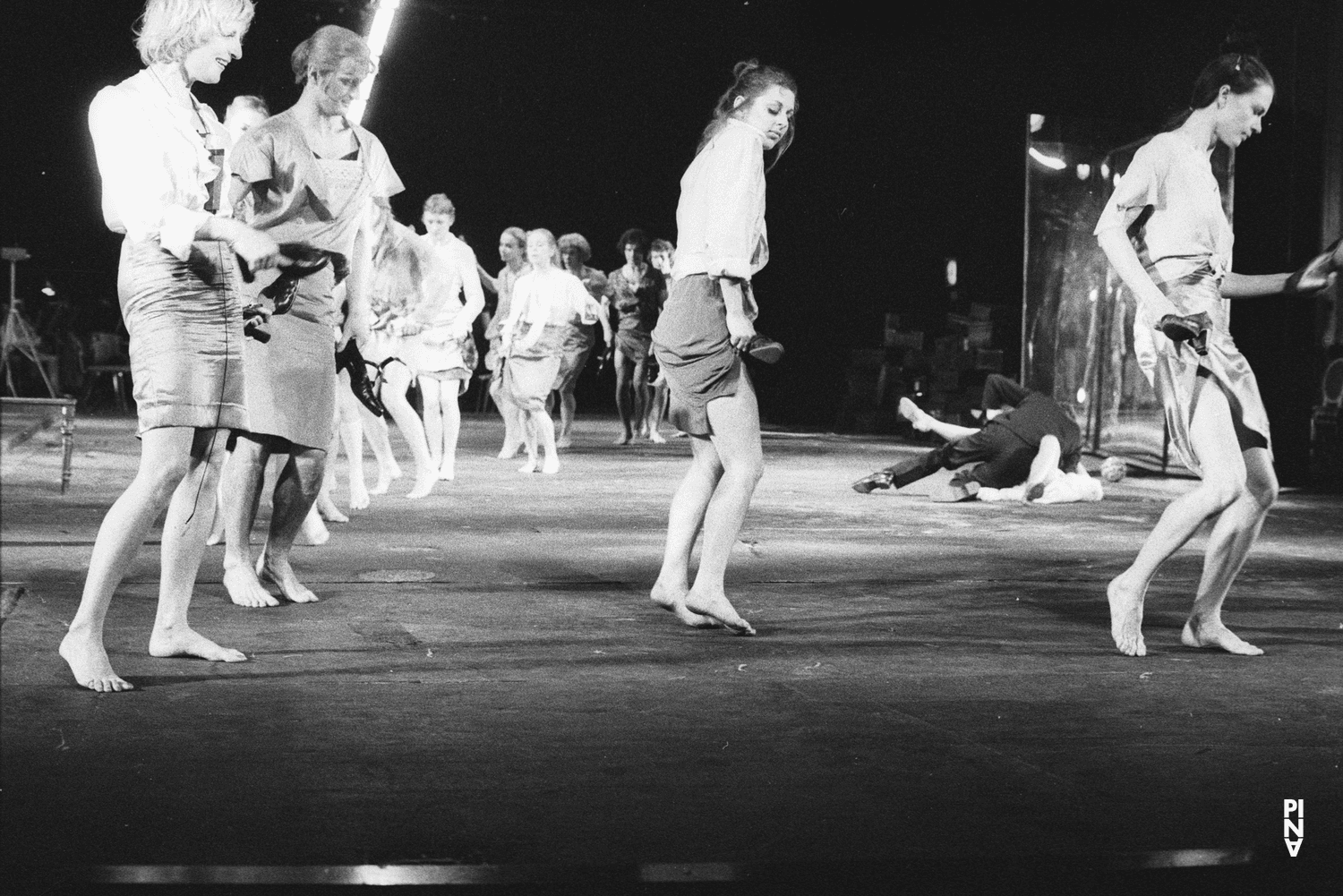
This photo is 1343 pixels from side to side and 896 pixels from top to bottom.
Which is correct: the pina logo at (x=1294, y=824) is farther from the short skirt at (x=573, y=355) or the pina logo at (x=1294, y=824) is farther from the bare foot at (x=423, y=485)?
the short skirt at (x=573, y=355)

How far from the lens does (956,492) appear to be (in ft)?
32.6

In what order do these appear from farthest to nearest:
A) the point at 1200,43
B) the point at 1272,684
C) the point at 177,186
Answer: the point at 1200,43
the point at 1272,684
the point at 177,186

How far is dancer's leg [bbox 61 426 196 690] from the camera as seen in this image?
3977 millimetres

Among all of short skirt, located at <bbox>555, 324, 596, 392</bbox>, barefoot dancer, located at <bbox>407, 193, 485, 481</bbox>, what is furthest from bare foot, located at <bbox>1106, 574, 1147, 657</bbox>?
short skirt, located at <bbox>555, 324, 596, 392</bbox>

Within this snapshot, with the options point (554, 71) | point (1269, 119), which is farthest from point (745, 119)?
point (554, 71)

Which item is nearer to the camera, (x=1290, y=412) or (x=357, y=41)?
(x=357, y=41)

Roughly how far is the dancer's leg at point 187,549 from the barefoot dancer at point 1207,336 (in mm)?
2476

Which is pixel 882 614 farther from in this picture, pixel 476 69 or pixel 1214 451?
pixel 476 69

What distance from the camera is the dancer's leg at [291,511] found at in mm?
5402

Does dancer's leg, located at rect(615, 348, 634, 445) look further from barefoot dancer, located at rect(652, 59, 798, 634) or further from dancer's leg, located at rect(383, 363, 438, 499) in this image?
barefoot dancer, located at rect(652, 59, 798, 634)

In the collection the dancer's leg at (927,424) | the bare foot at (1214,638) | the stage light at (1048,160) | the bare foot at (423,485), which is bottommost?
the bare foot at (423,485)

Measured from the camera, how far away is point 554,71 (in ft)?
60.9

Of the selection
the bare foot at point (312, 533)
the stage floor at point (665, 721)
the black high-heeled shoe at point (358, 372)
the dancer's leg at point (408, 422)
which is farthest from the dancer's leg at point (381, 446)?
the black high-heeled shoe at point (358, 372)

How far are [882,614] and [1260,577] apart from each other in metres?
2.03
